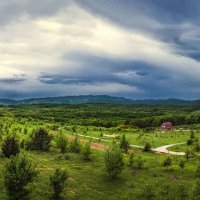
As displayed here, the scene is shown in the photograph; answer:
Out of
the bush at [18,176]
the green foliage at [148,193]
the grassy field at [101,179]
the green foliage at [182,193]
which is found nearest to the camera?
the bush at [18,176]

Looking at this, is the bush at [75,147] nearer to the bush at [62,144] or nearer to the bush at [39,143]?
the bush at [62,144]

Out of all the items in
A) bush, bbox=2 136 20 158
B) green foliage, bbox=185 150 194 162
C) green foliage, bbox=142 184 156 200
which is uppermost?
bush, bbox=2 136 20 158

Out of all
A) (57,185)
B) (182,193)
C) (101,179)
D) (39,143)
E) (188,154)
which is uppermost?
(39,143)

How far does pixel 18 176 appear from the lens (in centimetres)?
6238

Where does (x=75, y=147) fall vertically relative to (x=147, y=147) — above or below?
above

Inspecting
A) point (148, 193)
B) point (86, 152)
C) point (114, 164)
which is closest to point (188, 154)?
point (114, 164)

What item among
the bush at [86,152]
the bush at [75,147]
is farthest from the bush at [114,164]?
the bush at [75,147]

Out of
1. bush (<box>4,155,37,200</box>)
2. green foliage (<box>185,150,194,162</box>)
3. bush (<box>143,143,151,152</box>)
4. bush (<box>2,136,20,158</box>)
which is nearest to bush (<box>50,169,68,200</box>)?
bush (<box>4,155,37,200</box>)

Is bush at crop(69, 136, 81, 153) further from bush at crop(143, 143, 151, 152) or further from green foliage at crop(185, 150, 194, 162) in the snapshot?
green foliage at crop(185, 150, 194, 162)

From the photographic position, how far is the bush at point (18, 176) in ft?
203

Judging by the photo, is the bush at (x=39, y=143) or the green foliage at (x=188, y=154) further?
the bush at (x=39, y=143)

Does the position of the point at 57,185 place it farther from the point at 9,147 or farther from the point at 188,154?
the point at 188,154

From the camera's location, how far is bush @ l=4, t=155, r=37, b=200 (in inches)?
2436

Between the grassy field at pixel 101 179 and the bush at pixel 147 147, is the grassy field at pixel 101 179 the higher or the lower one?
the lower one
